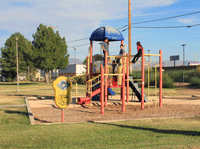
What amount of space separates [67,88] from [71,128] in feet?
5.15

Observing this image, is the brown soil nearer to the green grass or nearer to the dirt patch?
the dirt patch

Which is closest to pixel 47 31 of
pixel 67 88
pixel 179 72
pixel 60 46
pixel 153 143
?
pixel 60 46

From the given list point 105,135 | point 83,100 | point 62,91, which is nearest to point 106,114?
point 62,91

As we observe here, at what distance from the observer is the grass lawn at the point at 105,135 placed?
6.19 m

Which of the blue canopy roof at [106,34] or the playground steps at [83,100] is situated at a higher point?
the blue canopy roof at [106,34]

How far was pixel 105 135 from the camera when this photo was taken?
7.14 metres

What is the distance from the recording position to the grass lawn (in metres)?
6.19

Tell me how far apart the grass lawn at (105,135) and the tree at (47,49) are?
4415 cm

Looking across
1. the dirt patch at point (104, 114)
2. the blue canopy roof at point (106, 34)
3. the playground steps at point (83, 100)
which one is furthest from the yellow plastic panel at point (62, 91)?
the blue canopy roof at point (106, 34)

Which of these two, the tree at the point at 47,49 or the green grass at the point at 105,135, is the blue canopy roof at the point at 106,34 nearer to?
the green grass at the point at 105,135

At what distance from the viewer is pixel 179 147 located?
571cm

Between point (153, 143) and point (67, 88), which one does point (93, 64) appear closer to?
point (67, 88)

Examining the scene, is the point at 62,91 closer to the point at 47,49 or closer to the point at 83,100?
the point at 83,100

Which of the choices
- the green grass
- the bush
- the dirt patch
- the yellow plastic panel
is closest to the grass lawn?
the green grass
